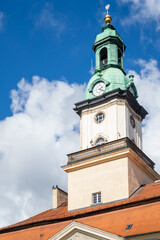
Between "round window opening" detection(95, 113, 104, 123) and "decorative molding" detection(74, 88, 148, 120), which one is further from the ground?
"decorative molding" detection(74, 88, 148, 120)

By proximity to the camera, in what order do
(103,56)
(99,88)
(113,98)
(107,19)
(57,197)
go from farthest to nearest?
1. (107,19)
2. (103,56)
3. (57,197)
4. (99,88)
5. (113,98)

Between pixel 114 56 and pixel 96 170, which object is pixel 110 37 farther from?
pixel 96 170

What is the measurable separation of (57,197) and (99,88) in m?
9.43

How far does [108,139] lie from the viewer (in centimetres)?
3119

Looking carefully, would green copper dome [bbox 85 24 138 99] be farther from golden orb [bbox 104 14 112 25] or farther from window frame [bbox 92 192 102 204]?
window frame [bbox 92 192 102 204]

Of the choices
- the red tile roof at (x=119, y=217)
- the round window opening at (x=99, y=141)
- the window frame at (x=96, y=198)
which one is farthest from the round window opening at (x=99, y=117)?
the red tile roof at (x=119, y=217)

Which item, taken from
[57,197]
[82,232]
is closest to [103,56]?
[57,197]

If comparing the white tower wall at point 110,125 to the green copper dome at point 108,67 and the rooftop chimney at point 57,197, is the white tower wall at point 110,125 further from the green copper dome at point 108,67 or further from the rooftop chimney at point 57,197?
the rooftop chimney at point 57,197

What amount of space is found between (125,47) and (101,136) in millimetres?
10246

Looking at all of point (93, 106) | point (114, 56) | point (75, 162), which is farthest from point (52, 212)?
point (114, 56)

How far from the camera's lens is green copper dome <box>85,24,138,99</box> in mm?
33688

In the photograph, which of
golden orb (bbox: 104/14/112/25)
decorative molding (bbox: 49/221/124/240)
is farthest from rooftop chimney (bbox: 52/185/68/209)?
golden orb (bbox: 104/14/112/25)

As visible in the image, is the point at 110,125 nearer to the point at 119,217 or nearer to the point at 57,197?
the point at 57,197

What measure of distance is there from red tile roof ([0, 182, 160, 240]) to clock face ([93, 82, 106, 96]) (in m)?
8.52
